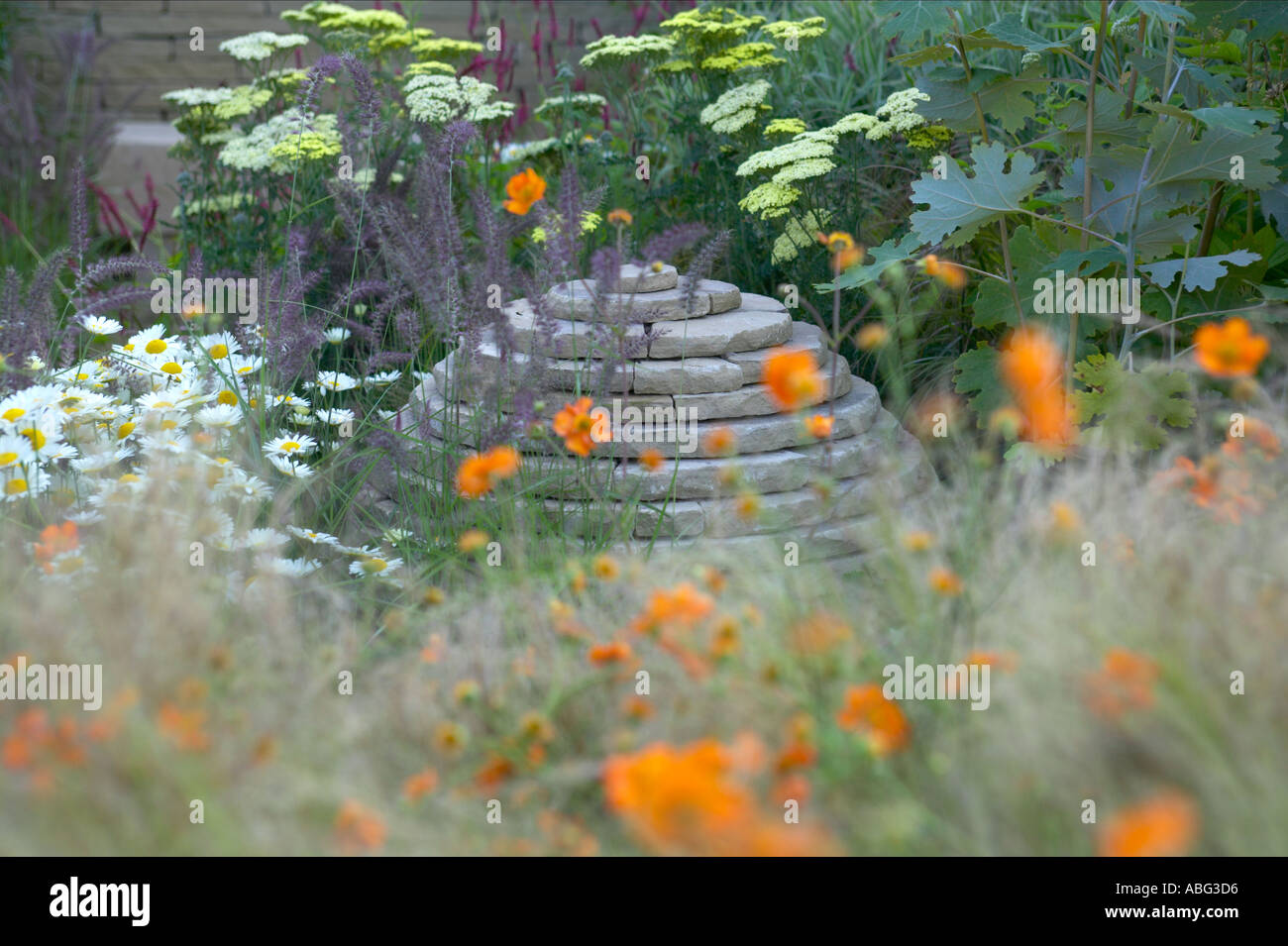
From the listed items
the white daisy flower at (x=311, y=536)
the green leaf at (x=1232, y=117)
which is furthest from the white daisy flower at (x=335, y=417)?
the green leaf at (x=1232, y=117)

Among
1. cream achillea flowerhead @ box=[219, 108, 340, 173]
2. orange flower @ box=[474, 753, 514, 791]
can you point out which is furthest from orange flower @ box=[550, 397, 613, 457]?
cream achillea flowerhead @ box=[219, 108, 340, 173]

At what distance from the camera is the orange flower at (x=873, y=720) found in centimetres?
145

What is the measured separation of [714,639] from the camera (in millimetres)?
1534

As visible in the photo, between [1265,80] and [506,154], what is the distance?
2699 mm

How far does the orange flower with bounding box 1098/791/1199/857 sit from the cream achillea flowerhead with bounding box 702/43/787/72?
307cm

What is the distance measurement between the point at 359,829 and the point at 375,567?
1.18m

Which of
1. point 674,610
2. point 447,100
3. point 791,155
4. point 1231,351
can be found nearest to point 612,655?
point 674,610

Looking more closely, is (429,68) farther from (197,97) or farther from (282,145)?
(197,97)

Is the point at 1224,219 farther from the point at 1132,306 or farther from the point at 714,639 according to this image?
the point at 714,639

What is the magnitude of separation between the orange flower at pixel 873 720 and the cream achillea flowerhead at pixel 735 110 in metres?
2.52

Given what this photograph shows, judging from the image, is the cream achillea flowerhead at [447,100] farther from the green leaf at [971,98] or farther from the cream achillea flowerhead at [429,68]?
the green leaf at [971,98]

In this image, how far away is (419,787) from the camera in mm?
1445

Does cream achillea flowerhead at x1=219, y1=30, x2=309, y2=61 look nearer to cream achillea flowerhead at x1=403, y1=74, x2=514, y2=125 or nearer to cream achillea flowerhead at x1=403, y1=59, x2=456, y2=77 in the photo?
cream achillea flowerhead at x1=403, y1=59, x2=456, y2=77

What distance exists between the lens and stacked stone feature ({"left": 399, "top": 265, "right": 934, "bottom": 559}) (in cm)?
272
